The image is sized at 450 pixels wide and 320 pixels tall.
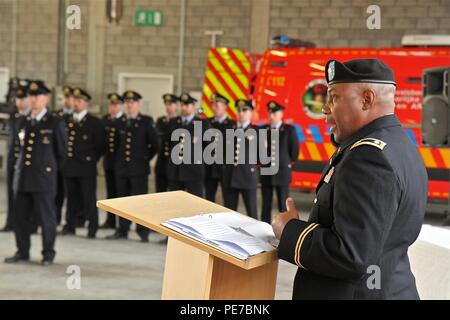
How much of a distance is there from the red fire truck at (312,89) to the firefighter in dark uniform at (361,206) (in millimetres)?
6283

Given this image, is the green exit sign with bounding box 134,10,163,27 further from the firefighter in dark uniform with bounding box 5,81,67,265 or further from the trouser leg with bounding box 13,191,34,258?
the trouser leg with bounding box 13,191,34,258

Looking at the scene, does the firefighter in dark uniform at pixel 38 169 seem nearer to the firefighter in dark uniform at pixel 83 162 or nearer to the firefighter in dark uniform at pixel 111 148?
the firefighter in dark uniform at pixel 83 162

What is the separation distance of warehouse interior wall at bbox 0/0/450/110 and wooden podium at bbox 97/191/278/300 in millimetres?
9030

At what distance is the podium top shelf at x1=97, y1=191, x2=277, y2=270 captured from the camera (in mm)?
1569

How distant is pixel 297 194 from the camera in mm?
10023

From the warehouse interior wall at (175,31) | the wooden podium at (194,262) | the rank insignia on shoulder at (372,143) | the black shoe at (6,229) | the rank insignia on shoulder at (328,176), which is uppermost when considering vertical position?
the warehouse interior wall at (175,31)

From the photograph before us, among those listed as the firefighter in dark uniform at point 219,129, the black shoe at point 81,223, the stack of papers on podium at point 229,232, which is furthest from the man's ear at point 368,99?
the black shoe at point 81,223

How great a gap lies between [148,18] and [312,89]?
4578 mm

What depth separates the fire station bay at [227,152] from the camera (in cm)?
156

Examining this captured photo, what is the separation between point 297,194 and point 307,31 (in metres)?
2.75

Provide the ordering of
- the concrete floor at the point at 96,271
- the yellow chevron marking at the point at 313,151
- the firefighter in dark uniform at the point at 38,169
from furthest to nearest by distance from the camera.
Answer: the yellow chevron marking at the point at 313,151, the firefighter in dark uniform at the point at 38,169, the concrete floor at the point at 96,271

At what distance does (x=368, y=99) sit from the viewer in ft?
5.11

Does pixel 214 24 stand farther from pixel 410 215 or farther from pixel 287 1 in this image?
pixel 410 215

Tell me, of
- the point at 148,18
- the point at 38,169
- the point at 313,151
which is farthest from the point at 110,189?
the point at 148,18
